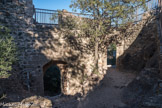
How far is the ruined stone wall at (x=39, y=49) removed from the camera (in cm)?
579

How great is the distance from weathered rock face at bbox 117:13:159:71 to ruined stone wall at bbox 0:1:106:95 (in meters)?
3.00

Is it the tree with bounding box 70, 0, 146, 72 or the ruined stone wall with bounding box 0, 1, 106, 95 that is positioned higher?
the tree with bounding box 70, 0, 146, 72

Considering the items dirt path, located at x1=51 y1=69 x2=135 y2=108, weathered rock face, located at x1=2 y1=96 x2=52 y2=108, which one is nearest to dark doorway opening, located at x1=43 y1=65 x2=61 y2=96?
dirt path, located at x1=51 y1=69 x2=135 y2=108

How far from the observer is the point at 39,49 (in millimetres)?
6152

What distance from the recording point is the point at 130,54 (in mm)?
8547

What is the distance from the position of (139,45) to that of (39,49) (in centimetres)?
624

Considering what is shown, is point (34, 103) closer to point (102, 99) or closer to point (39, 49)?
point (102, 99)

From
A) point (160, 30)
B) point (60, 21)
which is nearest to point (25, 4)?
point (60, 21)

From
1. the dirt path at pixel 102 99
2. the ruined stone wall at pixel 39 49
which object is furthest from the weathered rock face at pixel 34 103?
the ruined stone wall at pixel 39 49

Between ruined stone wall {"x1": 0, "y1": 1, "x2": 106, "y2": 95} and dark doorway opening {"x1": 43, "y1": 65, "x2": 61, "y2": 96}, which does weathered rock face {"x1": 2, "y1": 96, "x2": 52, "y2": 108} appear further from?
dark doorway opening {"x1": 43, "y1": 65, "x2": 61, "y2": 96}

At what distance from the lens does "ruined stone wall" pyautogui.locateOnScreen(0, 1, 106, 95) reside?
579 centimetres

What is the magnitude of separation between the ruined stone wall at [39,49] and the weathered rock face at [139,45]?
9.85 feet

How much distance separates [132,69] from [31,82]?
20.7 ft

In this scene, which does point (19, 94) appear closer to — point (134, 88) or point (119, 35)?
point (134, 88)
